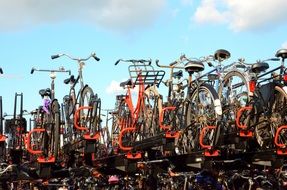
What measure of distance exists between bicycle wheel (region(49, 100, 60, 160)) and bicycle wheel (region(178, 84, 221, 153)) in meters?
2.38

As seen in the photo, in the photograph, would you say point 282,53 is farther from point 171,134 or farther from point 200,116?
point 171,134

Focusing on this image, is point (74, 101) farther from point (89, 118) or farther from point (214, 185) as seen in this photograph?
point (214, 185)

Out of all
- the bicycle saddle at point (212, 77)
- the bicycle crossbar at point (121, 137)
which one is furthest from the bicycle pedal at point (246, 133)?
the bicycle crossbar at point (121, 137)

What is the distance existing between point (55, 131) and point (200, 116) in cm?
298

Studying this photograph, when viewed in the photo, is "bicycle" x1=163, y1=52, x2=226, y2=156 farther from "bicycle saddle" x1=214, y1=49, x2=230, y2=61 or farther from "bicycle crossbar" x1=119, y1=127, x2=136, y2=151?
"bicycle crossbar" x1=119, y1=127, x2=136, y2=151

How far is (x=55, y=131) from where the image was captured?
10.4 metres

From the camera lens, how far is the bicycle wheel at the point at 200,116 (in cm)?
856

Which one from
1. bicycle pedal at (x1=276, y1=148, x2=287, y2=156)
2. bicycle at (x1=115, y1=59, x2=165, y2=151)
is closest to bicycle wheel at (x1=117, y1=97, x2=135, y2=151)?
bicycle at (x1=115, y1=59, x2=165, y2=151)

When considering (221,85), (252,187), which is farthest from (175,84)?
(252,187)

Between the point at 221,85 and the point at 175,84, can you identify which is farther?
the point at 175,84

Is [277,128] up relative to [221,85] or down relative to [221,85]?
down

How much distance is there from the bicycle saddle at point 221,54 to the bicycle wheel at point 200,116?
741mm

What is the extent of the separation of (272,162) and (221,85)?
1780 mm

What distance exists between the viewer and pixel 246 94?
8.90m
